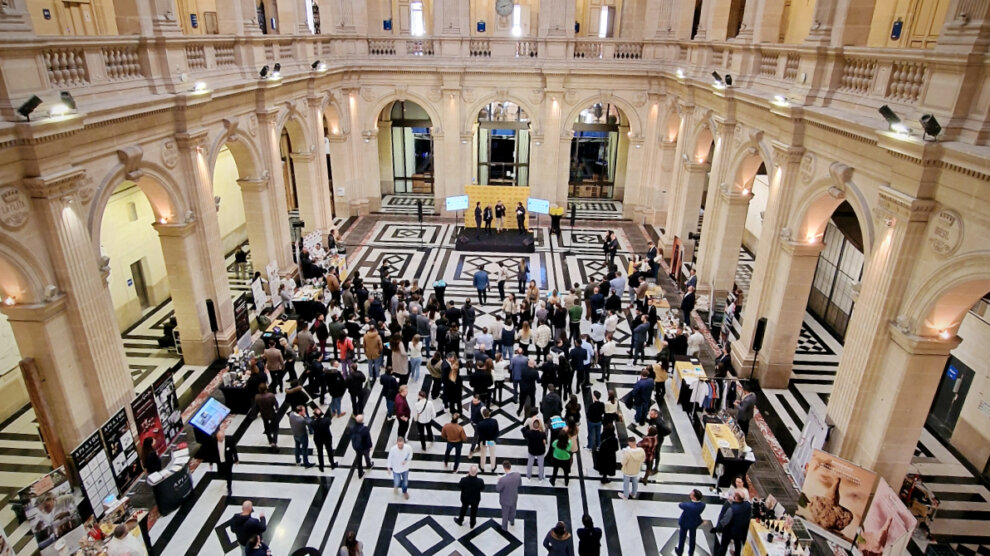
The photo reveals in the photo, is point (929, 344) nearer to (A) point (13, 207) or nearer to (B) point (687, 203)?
(B) point (687, 203)

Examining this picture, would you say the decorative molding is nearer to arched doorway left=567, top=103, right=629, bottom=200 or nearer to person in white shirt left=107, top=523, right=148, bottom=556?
person in white shirt left=107, top=523, right=148, bottom=556

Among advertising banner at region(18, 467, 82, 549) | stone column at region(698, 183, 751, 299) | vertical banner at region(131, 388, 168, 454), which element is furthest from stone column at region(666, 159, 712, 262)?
advertising banner at region(18, 467, 82, 549)

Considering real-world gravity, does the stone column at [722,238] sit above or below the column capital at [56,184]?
below

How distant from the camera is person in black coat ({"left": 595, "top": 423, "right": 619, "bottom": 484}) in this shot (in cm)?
951

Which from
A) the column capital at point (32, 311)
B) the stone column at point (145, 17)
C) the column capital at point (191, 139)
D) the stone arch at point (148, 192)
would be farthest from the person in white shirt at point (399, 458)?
the stone column at point (145, 17)

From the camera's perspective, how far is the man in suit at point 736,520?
7.95 m

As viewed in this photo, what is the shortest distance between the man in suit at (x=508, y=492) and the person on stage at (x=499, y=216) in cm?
1313

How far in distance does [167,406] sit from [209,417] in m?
1.14

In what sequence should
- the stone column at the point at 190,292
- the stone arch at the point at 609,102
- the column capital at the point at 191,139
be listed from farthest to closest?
the stone arch at the point at 609,102 → the stone column at the point at 190,292 → the column capital at the point at 191,139

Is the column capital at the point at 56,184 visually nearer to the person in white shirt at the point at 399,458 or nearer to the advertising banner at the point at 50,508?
the advertising banner at the point at 50,508

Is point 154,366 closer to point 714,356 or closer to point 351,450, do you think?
point 351,450

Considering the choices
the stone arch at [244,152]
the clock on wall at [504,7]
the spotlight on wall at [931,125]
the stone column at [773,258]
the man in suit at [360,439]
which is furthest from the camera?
the clock on wall at [504,7]

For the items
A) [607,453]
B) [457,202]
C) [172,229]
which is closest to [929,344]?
[607,453]

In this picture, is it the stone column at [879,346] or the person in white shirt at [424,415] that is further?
the person in white shirt at [424,415]
